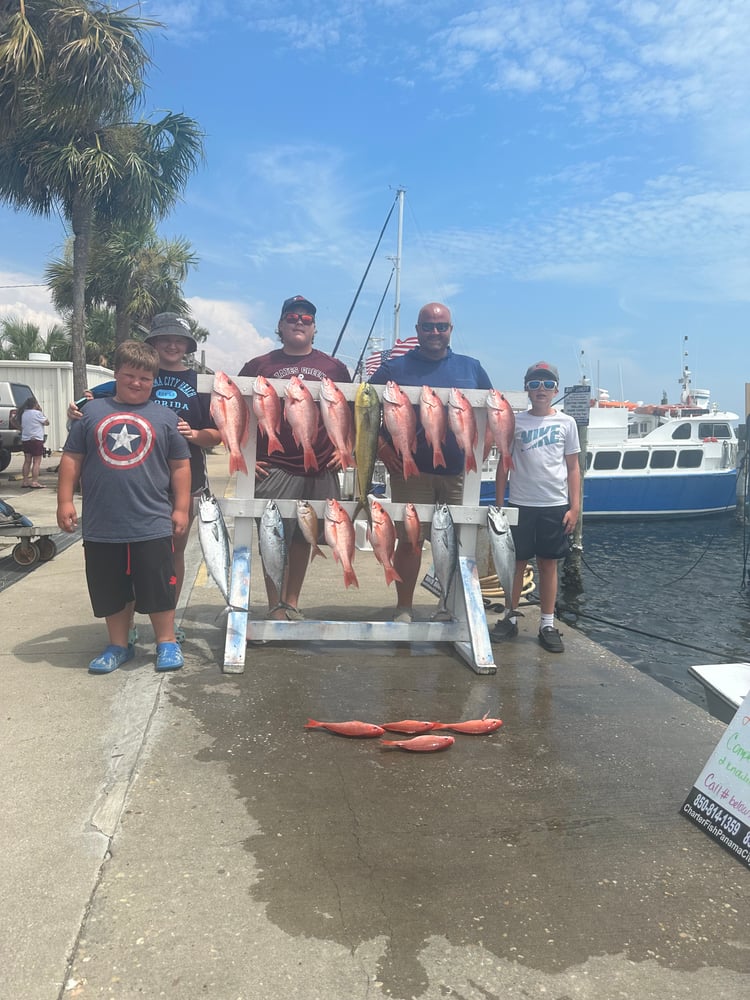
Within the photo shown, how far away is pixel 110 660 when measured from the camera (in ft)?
12.8

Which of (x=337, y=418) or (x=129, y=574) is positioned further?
(x=337, y=418)

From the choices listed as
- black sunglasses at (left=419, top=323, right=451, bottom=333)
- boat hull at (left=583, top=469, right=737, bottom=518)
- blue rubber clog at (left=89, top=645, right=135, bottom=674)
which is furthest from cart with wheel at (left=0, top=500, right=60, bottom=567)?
boat hull at (left=583, top=469, right=737, bottom=518)

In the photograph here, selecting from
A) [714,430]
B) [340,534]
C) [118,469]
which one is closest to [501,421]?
[340,534]

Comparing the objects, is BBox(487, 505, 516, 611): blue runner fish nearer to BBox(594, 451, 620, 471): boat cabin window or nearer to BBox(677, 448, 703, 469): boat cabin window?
BBox(594, 451, 620, 471): boat cabin window

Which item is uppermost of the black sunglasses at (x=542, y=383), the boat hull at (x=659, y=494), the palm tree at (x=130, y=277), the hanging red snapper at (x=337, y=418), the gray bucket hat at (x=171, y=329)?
the palm tree at (x=130, y=277)

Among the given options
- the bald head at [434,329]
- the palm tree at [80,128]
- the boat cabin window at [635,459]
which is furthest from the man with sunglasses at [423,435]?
the boat cabin window at [635,459]

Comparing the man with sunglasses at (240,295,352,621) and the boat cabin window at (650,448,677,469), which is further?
the boat cabin window at (650,448,677,469)

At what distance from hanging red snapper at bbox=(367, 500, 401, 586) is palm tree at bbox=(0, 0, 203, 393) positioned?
37.2 feet

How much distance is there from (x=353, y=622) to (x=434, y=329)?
206cm

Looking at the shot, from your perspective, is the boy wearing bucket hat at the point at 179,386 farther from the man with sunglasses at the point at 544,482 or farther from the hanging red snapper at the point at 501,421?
the man with sunglasses at the point at 544,482

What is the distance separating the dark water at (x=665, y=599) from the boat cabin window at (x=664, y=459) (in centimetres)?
228

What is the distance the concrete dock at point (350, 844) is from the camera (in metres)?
1.83

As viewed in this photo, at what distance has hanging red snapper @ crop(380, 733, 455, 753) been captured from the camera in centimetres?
310

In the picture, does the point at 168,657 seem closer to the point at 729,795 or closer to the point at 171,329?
the point at 171,329
